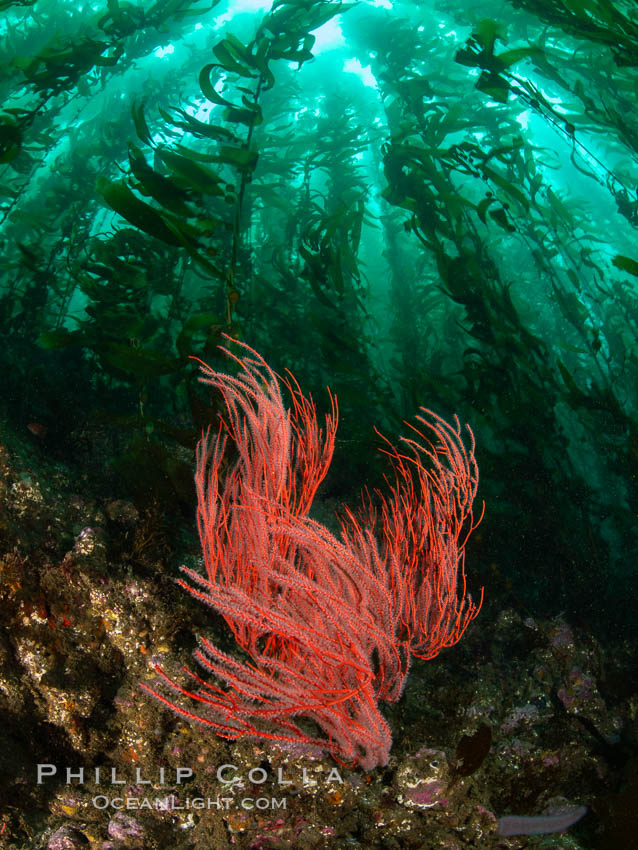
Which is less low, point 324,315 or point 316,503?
point 324,315

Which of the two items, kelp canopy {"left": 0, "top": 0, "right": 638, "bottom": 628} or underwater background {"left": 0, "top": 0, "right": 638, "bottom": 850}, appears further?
kelp canopy {"left": 0, "top": 0, "right": 638, "bottom": 628}

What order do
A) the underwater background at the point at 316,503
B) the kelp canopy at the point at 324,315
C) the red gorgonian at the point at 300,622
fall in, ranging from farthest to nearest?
the kelp canopy at the point at 324,315, the underwater background at the point at 316,503, the red gorgonian at the point at 300,622

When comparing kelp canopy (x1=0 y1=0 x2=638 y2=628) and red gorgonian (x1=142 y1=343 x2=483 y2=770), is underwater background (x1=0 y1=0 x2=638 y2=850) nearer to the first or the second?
kelp canopy (x1=0 y1=0 x2=638 y2=628)

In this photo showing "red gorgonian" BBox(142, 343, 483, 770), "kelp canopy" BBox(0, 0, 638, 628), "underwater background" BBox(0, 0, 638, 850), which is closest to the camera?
"red gorgonian" BBox(142, 343, 483, 770)

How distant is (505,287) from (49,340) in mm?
3327

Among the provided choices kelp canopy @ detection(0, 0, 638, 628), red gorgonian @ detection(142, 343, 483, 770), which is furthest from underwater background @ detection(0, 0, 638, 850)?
red gorgonian @ detection(142, 343, 483, 770)

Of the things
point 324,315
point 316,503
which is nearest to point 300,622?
point 316,503

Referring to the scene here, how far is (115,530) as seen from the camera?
1.97m

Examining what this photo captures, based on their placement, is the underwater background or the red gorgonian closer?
the red gorgonian

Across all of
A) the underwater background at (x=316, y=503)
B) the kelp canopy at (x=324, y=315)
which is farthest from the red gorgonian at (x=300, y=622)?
the kelp canopy at (x=324, y=315)

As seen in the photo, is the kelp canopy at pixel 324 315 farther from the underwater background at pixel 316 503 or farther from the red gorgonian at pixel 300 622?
the red gorgonian at pixel 300 622

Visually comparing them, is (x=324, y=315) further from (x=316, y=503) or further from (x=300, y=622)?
(x=300, y=622)

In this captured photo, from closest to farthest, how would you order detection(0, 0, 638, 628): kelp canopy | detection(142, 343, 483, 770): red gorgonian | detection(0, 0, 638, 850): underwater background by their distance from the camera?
detection(142, 343, 483, 770): red gorgonian
detection(0, 0, 638, 850): underwater background
detection(0, 0, 638, 628): kelp canopy

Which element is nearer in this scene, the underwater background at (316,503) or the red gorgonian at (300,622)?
the red gorgonian at (300,622)
